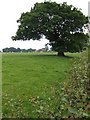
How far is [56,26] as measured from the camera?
59.5 meters

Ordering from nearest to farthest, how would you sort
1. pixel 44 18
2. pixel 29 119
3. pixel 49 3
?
pixel 29 119 → pixel 44 18 → pixel 49 3

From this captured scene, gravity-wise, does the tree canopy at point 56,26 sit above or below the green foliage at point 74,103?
above

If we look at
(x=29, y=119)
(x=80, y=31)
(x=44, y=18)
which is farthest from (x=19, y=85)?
(x=80, y=31)

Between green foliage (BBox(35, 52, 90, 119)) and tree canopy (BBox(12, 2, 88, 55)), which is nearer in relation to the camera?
green foliage (BBox(35, 52, 90, 119))

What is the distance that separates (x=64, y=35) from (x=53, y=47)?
3149mm

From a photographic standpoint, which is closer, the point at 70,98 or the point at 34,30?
the point at 70,98

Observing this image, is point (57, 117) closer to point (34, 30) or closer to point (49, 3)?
point (34, 30)

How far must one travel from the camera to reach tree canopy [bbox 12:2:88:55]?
57.9 m

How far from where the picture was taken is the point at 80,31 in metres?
62.2

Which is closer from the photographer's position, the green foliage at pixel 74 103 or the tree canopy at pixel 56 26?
the green foliage at pixel 74 103

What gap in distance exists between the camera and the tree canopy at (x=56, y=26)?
2281 inches

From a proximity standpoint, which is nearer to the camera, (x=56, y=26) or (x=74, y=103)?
(x=74, y=103)

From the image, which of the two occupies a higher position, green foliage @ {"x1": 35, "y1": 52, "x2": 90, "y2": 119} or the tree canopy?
the tree canopy

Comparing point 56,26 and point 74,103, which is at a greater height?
point 56,26
